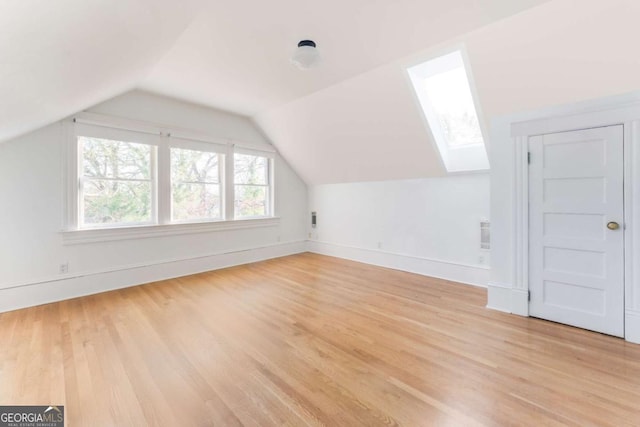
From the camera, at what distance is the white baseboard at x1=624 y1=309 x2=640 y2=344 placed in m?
2.25

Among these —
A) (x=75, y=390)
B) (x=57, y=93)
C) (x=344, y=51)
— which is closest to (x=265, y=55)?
(x=344, y=51)

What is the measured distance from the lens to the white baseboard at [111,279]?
9.91ft

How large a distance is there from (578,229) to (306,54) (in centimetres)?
298

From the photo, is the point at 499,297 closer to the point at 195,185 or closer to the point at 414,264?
the point at 414,264

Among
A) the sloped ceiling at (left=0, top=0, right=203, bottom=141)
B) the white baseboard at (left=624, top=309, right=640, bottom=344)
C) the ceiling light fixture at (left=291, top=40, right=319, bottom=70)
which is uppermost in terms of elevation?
the ceiling light fixture at (left=291, top=40, right=319, bottom=70)

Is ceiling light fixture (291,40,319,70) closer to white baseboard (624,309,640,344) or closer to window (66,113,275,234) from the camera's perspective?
window (66,113,275,234)

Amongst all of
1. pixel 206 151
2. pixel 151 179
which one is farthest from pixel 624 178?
→ pixel 151 179

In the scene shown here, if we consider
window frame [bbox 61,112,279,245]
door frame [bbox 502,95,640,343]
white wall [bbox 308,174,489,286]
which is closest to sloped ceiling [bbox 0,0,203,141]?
window frame [bbox 61,112,279,245]

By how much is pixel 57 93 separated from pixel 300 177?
4.26 meters

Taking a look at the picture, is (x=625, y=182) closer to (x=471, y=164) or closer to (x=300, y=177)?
(x=471, y=164)

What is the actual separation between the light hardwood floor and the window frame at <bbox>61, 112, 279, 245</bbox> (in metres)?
0.91

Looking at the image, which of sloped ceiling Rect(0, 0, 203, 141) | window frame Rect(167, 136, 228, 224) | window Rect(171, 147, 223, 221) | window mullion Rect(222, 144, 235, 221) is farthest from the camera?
window mullion Rect(222, 144, 235, 221)

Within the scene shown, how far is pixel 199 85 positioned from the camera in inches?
142

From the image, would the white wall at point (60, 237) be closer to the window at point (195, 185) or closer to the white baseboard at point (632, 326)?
the window at point (195, 185)
